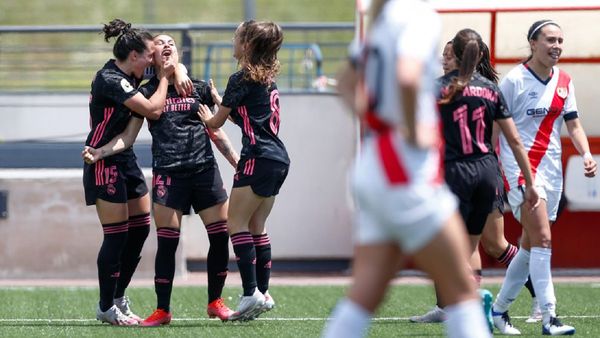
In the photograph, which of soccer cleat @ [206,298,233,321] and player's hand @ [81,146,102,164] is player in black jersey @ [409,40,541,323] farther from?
player's hand @ [81,146,102,164]

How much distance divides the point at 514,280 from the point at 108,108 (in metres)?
2.73

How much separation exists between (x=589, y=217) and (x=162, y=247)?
5225 mm

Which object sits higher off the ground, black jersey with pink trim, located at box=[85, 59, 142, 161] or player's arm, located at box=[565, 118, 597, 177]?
black jersey with pink trim, located at box=[85, 59, 142, 161]

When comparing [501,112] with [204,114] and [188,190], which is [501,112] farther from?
[188,190]

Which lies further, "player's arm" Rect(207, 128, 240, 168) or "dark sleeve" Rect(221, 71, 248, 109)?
"player's arm" Rect(207, 128, 240, 168)

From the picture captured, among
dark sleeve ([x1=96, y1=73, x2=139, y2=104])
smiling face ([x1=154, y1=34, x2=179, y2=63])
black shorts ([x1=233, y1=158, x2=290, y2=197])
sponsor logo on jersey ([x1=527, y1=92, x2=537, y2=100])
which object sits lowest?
black shorts ([x1=233, y1=158, x2=290, y2=197])

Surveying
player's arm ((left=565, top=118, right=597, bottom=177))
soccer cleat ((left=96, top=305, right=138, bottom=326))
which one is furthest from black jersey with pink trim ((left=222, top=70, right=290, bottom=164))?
player's arm ((left=565, top=118, right=597, bottom=177))

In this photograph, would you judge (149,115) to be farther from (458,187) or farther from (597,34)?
(597,34)

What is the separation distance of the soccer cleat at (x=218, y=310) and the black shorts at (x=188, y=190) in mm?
618

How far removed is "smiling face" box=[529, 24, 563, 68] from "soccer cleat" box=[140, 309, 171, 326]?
111 inches

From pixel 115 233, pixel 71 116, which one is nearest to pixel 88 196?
pixel 115 233

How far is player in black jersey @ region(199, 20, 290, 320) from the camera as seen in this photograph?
7.34m

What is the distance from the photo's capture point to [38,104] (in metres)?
11.7

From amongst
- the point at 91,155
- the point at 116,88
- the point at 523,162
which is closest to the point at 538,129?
the point at 523,162
